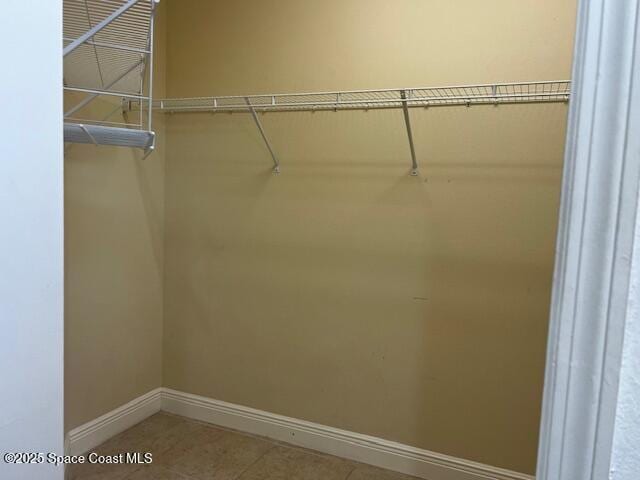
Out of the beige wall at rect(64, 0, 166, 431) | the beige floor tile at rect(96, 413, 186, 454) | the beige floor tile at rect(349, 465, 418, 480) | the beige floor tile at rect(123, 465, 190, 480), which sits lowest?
the beige floor tile at rect(123, 465, 190, 480)

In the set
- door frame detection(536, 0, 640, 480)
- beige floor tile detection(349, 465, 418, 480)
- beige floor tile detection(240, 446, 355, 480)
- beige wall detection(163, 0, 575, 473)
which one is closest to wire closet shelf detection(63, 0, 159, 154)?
beige wall detection(163, 0, 575, 473)

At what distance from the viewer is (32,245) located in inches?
26.6

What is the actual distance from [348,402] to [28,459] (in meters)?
1.61

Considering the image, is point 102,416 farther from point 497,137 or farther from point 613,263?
point 613,263

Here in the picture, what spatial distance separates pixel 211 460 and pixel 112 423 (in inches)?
22.0

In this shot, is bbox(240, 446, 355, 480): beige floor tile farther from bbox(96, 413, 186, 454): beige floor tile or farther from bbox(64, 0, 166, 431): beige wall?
bbox(64, 0, 166, 431): beige wall

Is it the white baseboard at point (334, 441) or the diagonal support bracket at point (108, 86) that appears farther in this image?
the white baseboard at point (334, 441)

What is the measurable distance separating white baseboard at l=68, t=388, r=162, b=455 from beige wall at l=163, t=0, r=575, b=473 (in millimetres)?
193

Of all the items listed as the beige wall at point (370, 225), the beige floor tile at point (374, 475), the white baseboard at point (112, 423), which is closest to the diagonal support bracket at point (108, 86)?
the beige wall at point (370, 225)

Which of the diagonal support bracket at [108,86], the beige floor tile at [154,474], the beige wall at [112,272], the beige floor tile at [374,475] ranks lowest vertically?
the beige floor tile at [154,474]

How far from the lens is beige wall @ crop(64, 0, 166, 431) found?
198 cm

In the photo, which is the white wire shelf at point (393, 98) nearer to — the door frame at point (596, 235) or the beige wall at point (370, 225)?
the beige wall at point (370, 225)

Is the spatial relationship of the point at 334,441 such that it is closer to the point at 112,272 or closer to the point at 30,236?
the point at 112,272

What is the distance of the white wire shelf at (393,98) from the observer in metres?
1.62
